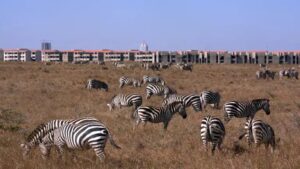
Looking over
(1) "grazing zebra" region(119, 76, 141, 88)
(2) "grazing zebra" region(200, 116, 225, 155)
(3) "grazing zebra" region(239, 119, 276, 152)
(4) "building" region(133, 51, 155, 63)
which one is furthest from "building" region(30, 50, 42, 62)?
(3) "grazing zebra" region(239, 119, 276, 152)

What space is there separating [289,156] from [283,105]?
51.6 feet

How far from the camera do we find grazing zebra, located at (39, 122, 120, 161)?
9629 millimetres

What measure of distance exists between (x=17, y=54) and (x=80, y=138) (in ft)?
543

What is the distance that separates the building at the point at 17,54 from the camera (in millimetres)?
168500

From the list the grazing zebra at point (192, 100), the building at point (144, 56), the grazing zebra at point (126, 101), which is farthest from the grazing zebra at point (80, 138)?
the building at point (144, 56)

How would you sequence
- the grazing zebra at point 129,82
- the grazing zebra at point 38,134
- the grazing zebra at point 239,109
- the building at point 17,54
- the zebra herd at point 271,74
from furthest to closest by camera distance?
the building at point 17,54 → the zebra herd at point 271,74 → the grazing zebra at point 129,82 → the grazing zebra at point 239,109 → the grazing zebra at point 38,134

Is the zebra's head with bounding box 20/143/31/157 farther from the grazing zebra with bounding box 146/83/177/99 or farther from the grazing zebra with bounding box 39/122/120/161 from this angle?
the grazing zebra with bounding box 146/83/177/99

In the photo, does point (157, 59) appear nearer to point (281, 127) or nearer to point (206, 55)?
point (206, 55)

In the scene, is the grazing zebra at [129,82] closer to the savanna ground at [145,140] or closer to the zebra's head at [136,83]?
the zebra's head at [136,83]

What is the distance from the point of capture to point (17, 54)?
557ft

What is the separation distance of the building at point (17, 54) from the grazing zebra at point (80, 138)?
161 metres

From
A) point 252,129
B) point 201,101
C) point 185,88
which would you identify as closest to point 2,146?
point 252,129

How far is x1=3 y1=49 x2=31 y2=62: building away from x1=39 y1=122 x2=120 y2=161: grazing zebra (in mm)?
161193

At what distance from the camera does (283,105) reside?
2541 cm
